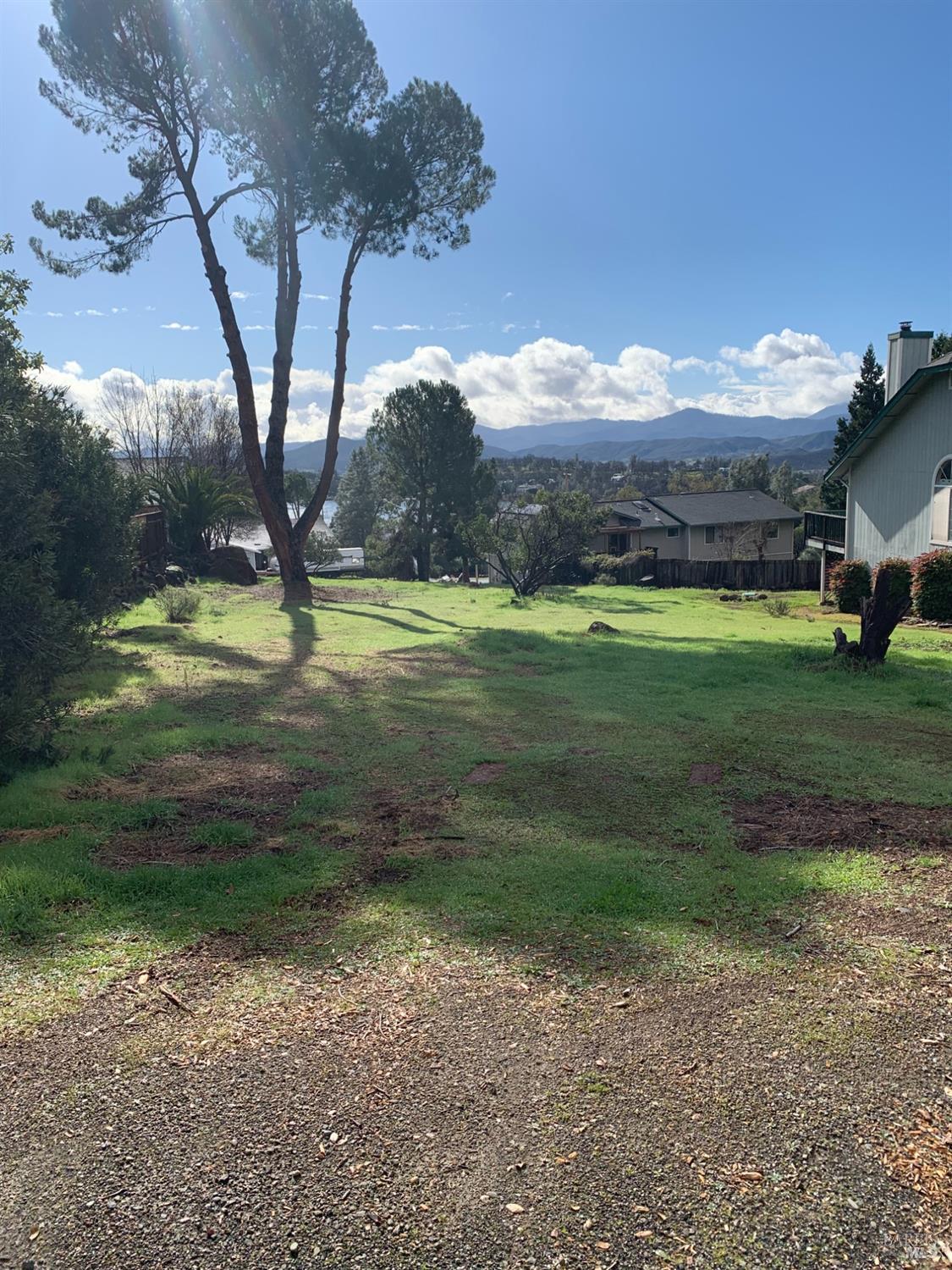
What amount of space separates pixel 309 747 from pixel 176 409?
3496 cm

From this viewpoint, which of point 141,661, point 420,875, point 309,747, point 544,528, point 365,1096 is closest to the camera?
point 365,1096

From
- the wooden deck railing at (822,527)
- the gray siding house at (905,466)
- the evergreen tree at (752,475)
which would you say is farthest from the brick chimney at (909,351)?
the evergreen tree at (752,475)

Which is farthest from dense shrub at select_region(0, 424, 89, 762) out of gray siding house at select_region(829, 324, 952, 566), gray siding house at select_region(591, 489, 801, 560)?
gray siding house at select_region(591, 489, 801, 560)

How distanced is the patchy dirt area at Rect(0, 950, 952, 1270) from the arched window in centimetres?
1751

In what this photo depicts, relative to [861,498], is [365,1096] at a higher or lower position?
lower

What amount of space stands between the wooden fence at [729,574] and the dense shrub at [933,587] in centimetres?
1406

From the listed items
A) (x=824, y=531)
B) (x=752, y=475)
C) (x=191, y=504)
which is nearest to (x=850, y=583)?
(x=824, y=531)

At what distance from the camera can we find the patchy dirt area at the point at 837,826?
15.7ft

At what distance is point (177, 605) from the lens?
15.2 m

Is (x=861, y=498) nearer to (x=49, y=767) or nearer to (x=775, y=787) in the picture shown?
(x=775, y=787)

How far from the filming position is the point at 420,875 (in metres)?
4.37

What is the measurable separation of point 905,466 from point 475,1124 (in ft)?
67.6

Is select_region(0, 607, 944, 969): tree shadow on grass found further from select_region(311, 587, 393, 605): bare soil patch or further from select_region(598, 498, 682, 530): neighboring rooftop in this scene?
select_region(598, 498, 682, 530): neighboring rooftop

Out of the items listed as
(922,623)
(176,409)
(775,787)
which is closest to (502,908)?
(775,787)
